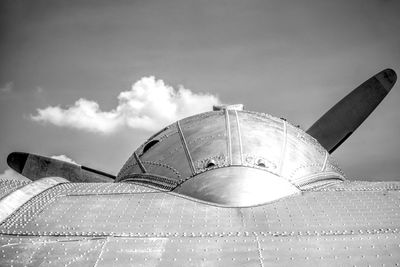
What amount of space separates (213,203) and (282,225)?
1.00m

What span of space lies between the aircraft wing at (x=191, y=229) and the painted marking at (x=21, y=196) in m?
0.01

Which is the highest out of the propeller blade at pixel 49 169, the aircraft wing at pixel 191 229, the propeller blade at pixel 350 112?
the propeller blade at pixel 350 112

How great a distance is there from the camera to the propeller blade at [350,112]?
1021 centimetres

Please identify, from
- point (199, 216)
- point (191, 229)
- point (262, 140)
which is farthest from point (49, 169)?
point (191, 229)

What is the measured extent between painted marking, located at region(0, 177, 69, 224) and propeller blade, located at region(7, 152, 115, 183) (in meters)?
5.24

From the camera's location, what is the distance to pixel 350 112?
1024 cm

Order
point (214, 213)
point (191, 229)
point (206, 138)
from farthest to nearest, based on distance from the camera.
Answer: point (206, 138) < point (214, 213) < point (191, 229)

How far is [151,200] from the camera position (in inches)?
189

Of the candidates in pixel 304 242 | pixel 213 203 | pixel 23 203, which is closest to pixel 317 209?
pixel 304 242

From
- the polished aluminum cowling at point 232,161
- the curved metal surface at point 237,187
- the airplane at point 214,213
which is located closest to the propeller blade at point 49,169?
the polished aluminum cowling at point 232,161

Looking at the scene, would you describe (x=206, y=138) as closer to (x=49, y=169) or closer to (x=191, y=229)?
(x=191, y=229)

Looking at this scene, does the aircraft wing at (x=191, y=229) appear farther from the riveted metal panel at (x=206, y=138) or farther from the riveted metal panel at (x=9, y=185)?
the riveted metal panel at (x=206, y=138)

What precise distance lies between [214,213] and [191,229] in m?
0.45

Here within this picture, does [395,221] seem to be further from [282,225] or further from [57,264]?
[57,264]
